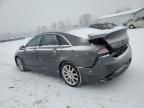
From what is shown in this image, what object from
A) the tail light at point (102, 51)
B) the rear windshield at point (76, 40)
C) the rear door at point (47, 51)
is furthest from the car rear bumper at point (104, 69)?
the rear door at point (47, 51)

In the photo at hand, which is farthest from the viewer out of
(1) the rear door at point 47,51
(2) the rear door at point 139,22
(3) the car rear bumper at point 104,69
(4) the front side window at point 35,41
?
(2) the rear door at point 139,22

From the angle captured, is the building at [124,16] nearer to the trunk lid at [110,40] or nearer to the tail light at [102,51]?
the trunk lid at [110,40]

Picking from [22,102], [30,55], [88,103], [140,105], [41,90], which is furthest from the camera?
[30,55]

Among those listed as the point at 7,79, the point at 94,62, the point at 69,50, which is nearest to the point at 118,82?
the point at 94,62

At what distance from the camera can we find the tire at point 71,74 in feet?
13.6

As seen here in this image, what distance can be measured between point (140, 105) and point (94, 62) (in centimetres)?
128

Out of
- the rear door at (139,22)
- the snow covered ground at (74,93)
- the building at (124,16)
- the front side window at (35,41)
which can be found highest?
the building at (124,16)

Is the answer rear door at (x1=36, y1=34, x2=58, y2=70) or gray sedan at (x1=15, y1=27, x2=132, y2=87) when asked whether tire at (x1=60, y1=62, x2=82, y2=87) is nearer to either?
gray sedan at (x1=15, y1=27, x2=132, y2=87)

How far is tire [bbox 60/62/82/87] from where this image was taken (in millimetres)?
4144

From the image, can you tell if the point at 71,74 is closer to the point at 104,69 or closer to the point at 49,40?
the point at 104,69

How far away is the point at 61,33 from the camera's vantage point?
452 cm

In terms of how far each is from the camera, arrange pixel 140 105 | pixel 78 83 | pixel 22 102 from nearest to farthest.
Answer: pixel 140 105, pixel 22 102, pixel 78 83

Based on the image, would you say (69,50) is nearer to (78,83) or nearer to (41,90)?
(78,83)

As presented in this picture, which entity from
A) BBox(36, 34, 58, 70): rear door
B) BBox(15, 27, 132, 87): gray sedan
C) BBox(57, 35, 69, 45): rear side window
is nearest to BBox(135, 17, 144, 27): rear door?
BBox(15, 27, 132, 87): gray sedan
